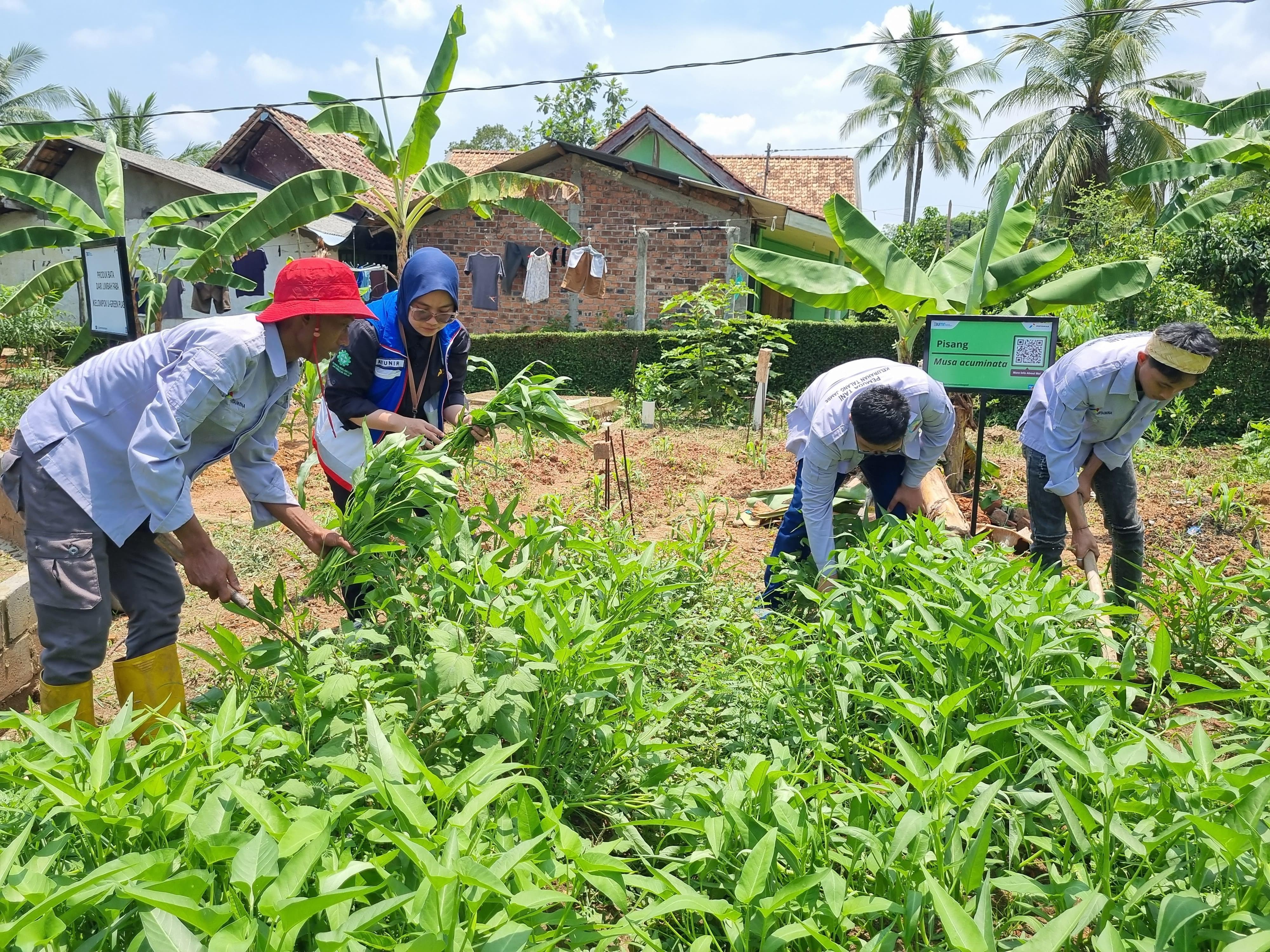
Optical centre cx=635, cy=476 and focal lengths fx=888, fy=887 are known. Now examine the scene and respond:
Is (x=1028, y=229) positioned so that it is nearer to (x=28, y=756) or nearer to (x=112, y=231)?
(x=28, y=756)

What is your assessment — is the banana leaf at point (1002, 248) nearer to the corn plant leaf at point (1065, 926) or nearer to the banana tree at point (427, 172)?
the banana tree at point (427, 172)

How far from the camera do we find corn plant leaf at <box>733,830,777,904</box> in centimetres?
156

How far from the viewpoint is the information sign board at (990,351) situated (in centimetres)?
473

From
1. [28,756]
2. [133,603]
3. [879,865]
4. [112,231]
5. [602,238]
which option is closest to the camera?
[879,865]

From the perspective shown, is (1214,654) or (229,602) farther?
(1214,654)

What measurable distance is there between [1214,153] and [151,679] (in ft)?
28.9

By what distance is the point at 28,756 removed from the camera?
6.20 feet

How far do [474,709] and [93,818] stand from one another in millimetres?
782

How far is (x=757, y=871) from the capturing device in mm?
1584

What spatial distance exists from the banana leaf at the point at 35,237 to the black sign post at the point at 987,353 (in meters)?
7.82

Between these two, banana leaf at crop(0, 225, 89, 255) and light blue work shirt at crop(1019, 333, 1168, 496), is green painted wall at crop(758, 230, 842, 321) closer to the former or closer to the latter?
banana leaf at crop(0, 225, 89, 255)

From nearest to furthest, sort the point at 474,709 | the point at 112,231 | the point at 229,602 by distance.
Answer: the point at 474,709 < the point at 229,602 < the point at 112,231

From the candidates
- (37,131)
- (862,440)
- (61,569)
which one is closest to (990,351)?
(862,440)

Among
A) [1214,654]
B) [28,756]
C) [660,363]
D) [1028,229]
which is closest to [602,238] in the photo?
[660,363]
